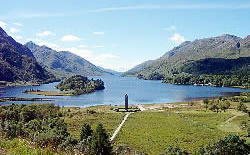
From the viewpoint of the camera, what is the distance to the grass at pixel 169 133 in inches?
2020

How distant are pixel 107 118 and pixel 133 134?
1082 inches

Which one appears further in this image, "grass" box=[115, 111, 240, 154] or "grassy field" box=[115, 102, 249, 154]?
"grassy field" box=[115, 102, 249, 154]

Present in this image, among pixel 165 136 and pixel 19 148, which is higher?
pixel 19 148

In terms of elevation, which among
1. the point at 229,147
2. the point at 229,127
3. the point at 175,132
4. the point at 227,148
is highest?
the point at 229,147

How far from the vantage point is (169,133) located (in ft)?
210

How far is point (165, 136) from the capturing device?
60.3m

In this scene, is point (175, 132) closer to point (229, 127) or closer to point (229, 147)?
point (229, 127)

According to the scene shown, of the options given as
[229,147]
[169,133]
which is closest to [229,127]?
[169,133]

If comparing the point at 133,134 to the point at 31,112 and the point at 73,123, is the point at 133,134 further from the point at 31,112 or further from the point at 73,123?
the point at 31,112

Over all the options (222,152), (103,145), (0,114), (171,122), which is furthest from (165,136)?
(0,114)

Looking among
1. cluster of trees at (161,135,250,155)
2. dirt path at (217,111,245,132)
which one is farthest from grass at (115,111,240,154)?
cluster of trees at (161,135,250,155)

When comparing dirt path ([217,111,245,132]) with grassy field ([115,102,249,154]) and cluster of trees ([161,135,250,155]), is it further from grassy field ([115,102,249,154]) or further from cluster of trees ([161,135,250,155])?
cluster of trees ([161,135,250,155])

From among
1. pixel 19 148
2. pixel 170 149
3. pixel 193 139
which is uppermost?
pixel 19 148

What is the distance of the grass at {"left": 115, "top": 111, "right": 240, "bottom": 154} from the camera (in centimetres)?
5130
